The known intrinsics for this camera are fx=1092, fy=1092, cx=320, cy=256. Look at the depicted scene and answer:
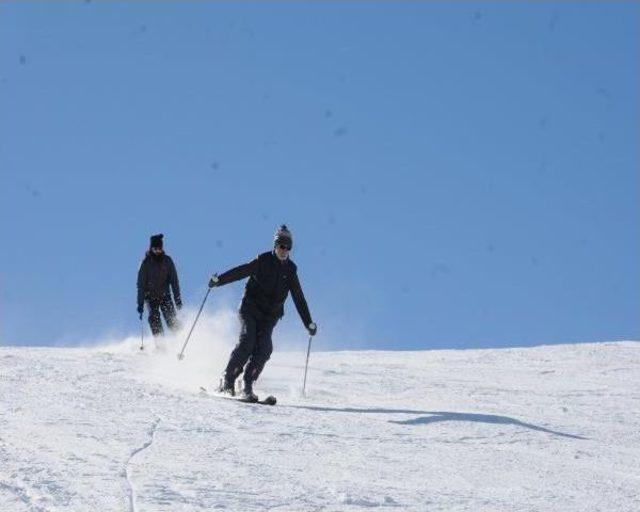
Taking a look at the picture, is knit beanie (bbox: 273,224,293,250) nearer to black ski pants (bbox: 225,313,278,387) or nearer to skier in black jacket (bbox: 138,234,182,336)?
black ski pants (bbox: 225,313,278,387)

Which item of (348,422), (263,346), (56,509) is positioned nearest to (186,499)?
(56,509)

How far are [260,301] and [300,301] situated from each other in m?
0.54

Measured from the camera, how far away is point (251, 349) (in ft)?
34.8

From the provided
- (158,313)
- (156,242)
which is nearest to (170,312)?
(158,313)

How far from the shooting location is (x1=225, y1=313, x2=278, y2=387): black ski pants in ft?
34.6

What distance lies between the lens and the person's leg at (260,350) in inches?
414

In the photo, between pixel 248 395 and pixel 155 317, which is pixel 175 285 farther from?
pixel 248 395

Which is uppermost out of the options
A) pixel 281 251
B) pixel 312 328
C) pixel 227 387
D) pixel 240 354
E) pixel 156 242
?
pixel 156 242

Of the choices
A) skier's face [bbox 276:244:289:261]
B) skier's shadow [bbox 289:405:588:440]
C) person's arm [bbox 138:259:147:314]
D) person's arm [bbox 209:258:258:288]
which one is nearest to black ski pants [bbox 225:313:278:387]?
person's arm [bbox 209:258:258:288]

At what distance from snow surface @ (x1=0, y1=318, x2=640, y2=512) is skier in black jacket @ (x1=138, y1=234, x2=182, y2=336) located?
6.95ft

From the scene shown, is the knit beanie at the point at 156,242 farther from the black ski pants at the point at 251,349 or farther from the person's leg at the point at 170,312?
the black ski pants at the point at 251,349

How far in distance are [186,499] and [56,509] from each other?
68 cm

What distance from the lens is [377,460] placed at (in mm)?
7121

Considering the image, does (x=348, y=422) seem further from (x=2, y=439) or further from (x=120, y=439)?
(x=2, y=439)
